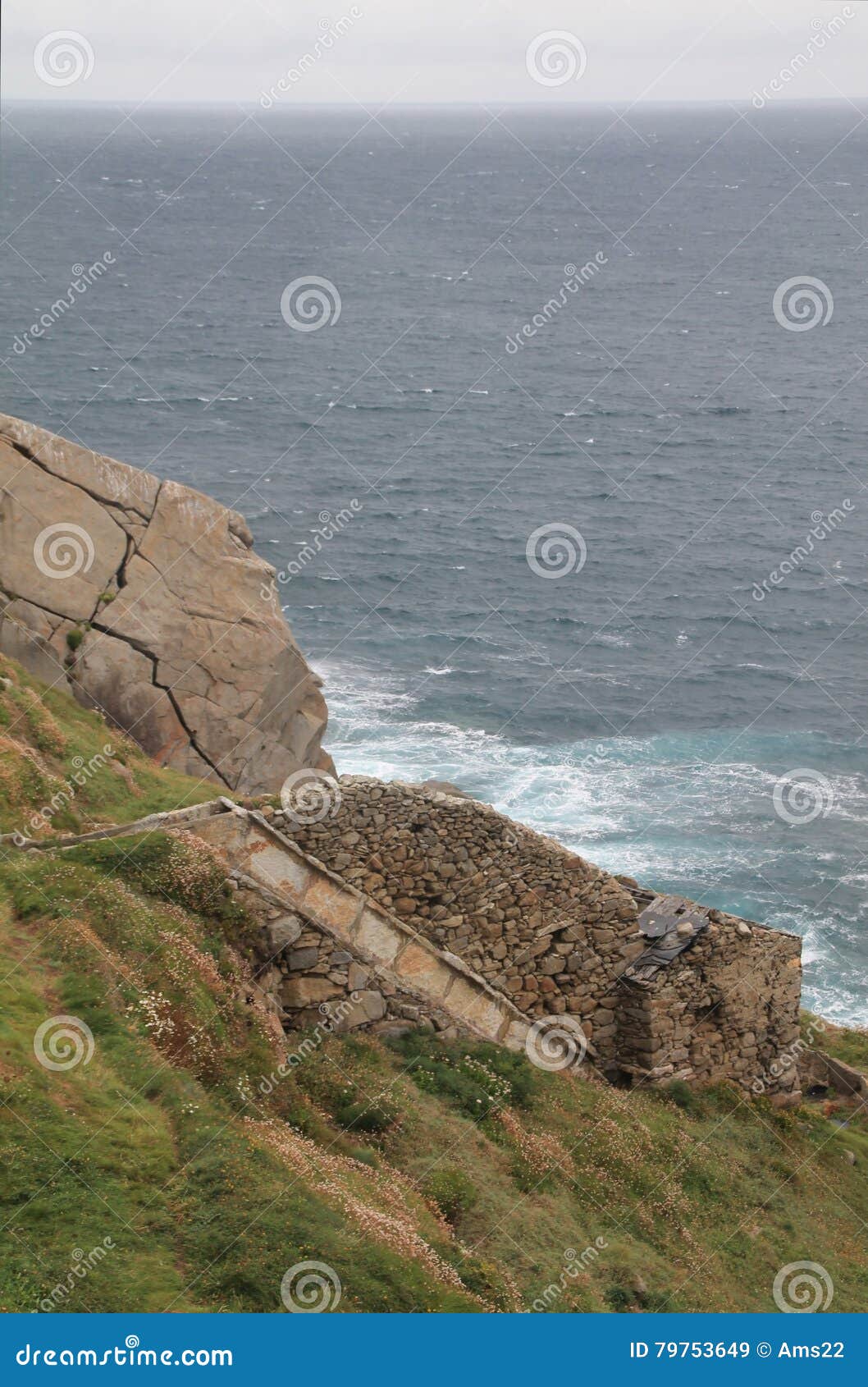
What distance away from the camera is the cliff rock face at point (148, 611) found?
31.0 m

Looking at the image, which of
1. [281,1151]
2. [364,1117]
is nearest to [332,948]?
[364,1117]

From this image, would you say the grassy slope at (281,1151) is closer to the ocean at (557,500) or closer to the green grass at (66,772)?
the green grass at (66,772)

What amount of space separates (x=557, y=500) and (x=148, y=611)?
183 feet

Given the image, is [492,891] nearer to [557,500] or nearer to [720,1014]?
[720,1014]

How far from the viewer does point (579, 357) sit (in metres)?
A: 119

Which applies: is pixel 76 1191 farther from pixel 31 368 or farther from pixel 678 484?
pixel 31 368

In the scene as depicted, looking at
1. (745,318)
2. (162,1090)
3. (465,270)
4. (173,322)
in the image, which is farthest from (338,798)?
(465,270)

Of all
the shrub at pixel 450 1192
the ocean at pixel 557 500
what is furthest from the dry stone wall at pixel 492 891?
the ocean at pixel 557 500

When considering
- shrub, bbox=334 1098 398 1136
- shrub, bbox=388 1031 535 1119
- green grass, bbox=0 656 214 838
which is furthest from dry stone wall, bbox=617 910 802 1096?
green grass, bbox=0 656 214 838

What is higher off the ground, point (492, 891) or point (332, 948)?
point (492, 891)

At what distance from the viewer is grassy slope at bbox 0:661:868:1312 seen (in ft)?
50.1

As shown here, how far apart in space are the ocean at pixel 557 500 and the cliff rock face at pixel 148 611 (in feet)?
61.4

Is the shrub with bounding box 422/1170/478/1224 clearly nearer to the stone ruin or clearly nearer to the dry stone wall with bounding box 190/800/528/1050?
the dry stone wall with bounding box 190/800/528/1050

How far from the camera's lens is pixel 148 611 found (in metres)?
32.8
